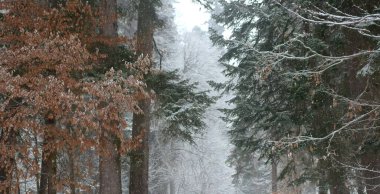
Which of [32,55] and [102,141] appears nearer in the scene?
[32,55]

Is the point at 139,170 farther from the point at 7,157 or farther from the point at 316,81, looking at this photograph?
the point at 316,81

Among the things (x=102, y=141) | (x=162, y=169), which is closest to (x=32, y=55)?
(x=102, y=141)

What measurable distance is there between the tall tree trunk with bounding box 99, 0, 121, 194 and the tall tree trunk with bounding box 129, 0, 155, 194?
3.70 feet

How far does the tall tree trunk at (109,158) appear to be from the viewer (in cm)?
952

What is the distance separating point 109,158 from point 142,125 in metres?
2.39

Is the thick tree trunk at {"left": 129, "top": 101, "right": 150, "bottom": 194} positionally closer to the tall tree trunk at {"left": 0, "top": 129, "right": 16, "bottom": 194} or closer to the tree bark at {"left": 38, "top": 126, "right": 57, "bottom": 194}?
the tree bark at {"left": 38, "top": 126, "right": 57, "bottom": 194}

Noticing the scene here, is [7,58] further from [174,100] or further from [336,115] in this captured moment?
[336,115]

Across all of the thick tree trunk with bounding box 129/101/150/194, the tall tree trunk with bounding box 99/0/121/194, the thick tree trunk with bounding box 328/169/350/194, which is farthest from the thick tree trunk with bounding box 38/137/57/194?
the thick tree trunk with bounding box 328/169/350/194

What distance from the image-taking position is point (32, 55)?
295 inches

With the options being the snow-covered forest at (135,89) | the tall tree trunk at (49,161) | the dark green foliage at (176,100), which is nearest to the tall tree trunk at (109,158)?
the snow-covered forest at (135,89)

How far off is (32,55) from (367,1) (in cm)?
692

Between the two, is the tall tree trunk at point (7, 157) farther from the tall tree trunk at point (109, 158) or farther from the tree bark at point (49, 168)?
the tall tree trunk at point (109, 158)

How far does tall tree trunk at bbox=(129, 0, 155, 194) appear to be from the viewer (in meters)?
11.6

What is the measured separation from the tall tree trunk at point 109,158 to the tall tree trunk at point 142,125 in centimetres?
113
